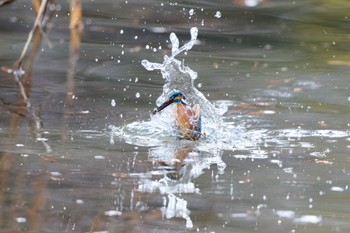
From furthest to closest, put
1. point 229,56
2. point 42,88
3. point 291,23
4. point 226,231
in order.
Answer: point 291,23
point 229,56
point 42,88
point 226,231

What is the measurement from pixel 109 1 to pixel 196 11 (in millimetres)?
1291

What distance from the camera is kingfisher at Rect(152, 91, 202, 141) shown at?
6340 millimetres

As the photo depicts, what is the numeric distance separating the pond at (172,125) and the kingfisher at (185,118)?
6cm

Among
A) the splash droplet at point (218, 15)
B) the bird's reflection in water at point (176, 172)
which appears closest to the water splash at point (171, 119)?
the bird's reflection in water at point (176, 172)

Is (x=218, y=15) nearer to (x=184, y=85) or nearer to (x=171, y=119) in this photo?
(x=184, y=85)

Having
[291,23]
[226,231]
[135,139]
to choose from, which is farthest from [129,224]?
[291,23]

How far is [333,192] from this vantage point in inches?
201

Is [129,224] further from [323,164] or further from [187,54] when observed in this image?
[187,54]

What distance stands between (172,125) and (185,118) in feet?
0.48

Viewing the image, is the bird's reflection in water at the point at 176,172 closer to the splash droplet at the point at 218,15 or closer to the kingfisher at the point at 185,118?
the kingfisher at the point at 185,118

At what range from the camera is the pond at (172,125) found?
187 inches

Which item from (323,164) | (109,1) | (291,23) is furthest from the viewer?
(109,1)

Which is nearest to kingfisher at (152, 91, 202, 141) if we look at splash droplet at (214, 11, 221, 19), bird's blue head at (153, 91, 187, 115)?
bird's blue head at (153, 91, 187, 115)

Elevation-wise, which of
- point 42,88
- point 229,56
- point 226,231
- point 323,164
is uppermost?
point 229,56
